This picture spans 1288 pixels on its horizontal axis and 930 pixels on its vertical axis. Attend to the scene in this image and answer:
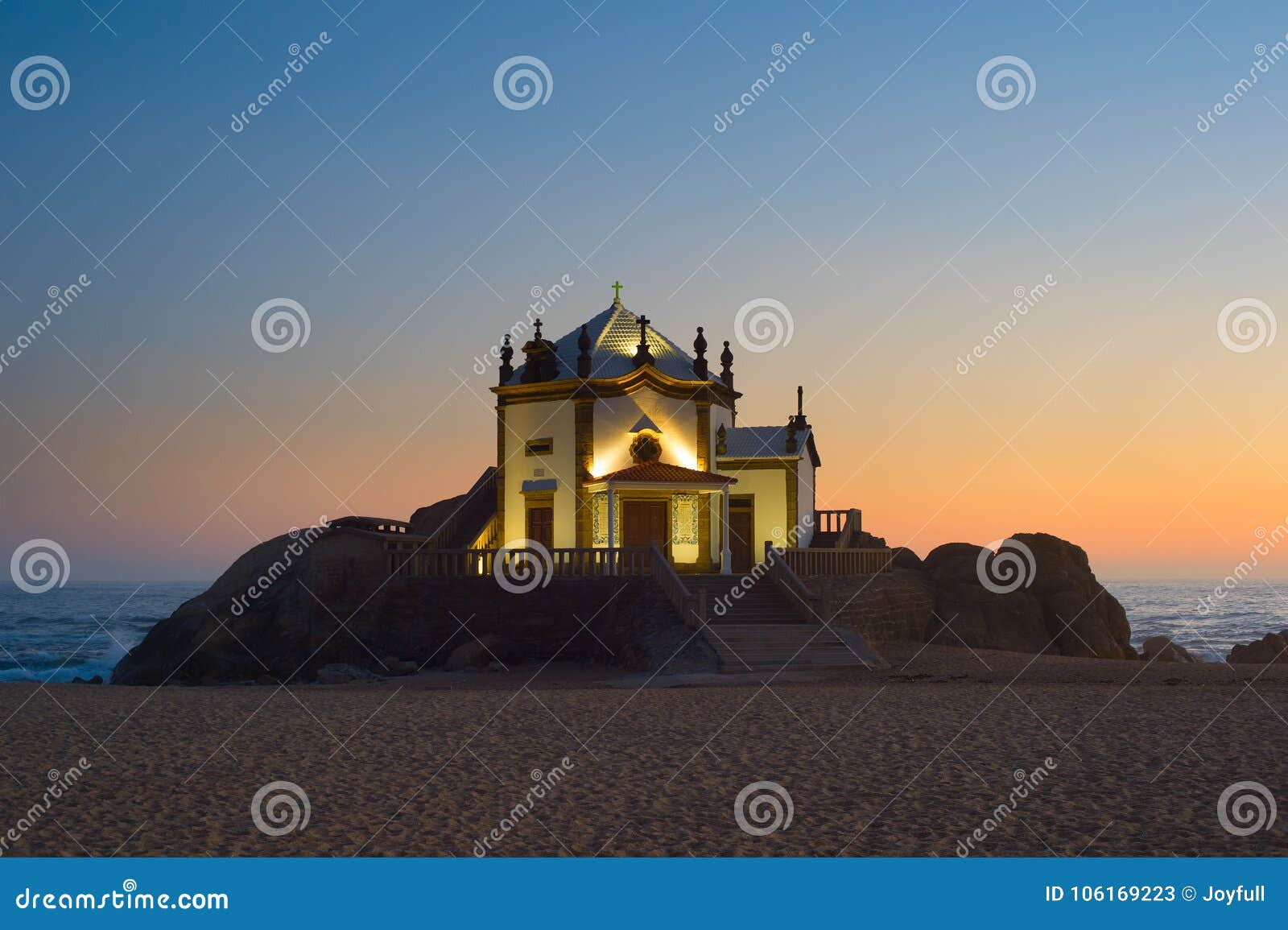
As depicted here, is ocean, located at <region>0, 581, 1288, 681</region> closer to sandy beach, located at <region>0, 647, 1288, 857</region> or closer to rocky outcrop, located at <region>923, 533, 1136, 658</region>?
rocky outcrop, located at <region>923, 533, 1136, 658</region>

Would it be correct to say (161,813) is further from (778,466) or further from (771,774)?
(778,466)

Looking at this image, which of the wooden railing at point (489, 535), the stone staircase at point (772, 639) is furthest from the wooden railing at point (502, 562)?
the wooden railing at point (489, 535)

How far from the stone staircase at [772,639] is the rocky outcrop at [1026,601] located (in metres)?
12.3

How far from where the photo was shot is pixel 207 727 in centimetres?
1418

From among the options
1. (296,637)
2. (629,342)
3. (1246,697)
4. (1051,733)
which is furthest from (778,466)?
(1051,733)

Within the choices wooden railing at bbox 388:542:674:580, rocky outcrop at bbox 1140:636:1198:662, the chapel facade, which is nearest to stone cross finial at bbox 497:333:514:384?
the chapel facade

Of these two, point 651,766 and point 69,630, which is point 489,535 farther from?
point 69,630

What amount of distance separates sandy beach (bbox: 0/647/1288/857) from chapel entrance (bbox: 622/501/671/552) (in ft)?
43.5

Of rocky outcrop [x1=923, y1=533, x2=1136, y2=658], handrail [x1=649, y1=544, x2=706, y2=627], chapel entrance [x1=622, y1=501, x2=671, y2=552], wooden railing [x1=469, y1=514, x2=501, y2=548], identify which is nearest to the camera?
handrail [x1=649, y1=544, x2=706, y2=627]

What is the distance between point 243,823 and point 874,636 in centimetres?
2352

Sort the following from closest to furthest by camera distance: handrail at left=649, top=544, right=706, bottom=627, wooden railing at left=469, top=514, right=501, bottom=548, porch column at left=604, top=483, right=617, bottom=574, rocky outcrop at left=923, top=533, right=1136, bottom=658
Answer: handrail at left=649, top=544, right=706, bottom=627 → porch column at left=604, top=483, right=617, bottom=574 → wooden railing at left=469, top=514, right=501, bottom=548 → rocky outcrop at left=923, top=533, right=1136, bottom=658

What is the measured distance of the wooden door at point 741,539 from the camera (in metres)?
35.3

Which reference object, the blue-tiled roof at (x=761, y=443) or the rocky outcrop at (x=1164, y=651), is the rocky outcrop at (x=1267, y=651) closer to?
the rocky outcrop at (x=1164, y=651)

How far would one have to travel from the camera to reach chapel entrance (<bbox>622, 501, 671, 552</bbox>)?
32406 mm
